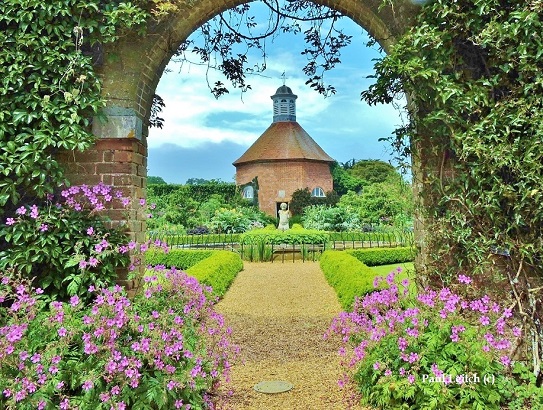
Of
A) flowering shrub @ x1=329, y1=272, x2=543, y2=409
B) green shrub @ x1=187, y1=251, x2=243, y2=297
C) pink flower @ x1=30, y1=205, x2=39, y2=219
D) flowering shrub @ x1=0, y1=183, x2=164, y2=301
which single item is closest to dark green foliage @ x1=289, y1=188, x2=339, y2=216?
green shrub @ x1=187, y1=251, x2=243, y2=297

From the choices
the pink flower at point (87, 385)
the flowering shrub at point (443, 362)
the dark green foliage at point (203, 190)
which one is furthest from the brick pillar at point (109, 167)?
the dark green foliage at point (203, 190)

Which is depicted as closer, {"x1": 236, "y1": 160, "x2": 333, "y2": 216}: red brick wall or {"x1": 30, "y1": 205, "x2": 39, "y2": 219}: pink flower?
{"x1": 30, "y1": 205, "x2": 39, "y2": 219}: pink flower

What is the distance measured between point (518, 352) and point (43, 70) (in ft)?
14.7

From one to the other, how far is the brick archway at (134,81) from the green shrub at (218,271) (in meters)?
4.15

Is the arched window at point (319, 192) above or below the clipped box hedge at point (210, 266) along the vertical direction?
above

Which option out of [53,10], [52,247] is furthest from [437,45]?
[52,247]

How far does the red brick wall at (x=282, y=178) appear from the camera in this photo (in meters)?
29.7

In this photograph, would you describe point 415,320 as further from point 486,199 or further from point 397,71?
point 397,71

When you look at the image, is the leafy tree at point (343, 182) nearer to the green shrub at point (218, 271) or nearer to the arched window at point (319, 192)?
the arched window at point (319, 192)

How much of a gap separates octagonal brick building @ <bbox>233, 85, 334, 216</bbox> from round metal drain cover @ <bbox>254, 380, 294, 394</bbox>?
25.6m

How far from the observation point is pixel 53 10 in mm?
3477

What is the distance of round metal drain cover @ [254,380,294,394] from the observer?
3938 millimetres

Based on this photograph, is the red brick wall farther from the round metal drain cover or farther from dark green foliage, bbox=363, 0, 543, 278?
dark green foliage, bbox=363, 0, 543, 278

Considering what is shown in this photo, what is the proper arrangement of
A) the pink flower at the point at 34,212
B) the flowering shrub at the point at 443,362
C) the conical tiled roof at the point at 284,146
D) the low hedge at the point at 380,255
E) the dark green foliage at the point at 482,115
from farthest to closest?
the conical tiled roof at the point at 284,146
the low hedge at the point at 380,255
the pink flower at the point at 34,212
the dark green foliage at the point at 482,115
the flowering shrub at the point at 443,362
